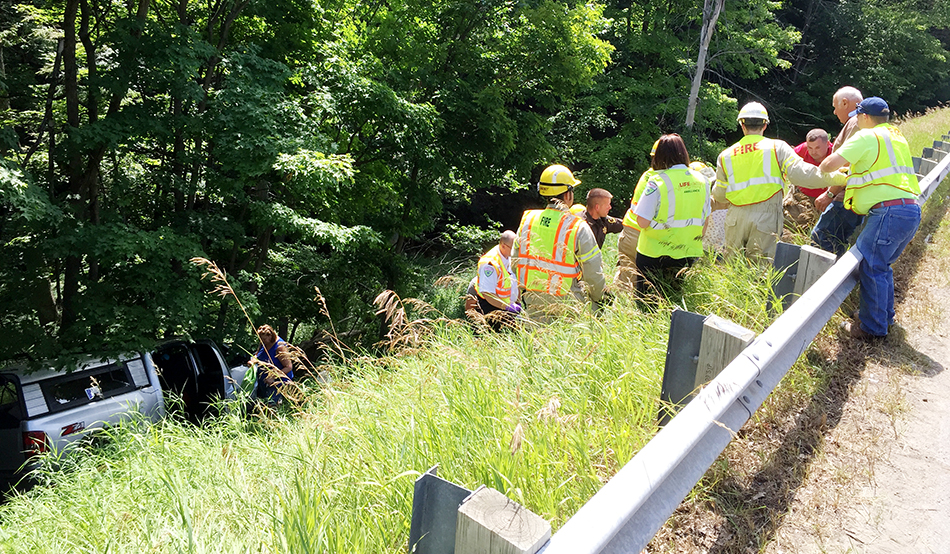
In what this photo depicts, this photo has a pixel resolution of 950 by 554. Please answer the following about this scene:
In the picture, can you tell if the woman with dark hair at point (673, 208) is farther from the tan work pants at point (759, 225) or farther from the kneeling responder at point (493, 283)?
the kneeling responder at point (493, 283)

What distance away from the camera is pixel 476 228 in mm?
19609

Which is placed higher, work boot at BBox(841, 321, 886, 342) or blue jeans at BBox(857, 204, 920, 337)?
blue jeans at BBox(857, 204, 920, 337)

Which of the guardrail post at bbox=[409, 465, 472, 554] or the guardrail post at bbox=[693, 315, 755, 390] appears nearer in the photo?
the guardrail post at bbox=[409, 465, 472, 554]

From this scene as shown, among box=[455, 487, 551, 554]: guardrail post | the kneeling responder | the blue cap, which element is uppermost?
the blue cap

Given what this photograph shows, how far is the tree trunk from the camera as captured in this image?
18959mm

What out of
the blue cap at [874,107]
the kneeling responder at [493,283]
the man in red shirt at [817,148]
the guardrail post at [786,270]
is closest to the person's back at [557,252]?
the kneeling responder at [493,283]

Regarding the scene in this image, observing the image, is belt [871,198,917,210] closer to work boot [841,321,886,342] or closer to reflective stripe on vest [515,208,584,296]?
work boot [841,321,886,342]

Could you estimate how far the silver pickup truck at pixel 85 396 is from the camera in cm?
697

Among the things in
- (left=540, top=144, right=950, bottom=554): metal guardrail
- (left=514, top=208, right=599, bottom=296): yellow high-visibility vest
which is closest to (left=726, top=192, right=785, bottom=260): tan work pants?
(left=514, top=208, right=599, bottom=296): yellow high-visibility vest

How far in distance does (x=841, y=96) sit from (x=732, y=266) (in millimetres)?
2428

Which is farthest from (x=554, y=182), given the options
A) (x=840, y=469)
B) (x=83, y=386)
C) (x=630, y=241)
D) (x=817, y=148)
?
(x=83, y=386)

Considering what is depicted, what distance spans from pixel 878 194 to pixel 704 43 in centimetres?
Answer: 1653

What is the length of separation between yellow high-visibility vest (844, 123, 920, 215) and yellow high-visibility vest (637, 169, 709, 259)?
1.05 metres

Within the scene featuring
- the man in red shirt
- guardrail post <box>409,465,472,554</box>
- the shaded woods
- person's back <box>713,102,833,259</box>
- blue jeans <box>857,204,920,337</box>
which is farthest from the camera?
the shaded woods
